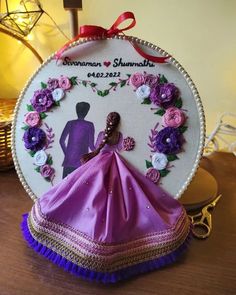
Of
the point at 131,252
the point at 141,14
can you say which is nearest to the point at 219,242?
the point at 131,252

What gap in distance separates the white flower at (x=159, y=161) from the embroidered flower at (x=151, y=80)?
0.09 m

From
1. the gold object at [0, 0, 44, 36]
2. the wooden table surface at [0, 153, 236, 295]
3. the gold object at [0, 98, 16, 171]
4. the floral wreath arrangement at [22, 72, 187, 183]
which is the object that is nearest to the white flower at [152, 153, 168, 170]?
the floral wreath arrangement at [22, 72, 187, 183]

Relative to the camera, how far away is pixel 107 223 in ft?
1.31

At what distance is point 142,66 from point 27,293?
303 mm

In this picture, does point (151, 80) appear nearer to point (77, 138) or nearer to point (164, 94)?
point (164, 94)

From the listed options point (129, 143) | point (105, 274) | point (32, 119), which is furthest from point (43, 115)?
point (105, 274)

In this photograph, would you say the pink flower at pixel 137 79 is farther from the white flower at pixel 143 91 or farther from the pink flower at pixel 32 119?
the pink flower at pixel 32 119

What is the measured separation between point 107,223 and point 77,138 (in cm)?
13

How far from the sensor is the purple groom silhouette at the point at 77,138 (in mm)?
472

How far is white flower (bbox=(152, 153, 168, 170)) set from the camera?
45 cm

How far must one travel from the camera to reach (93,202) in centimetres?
41

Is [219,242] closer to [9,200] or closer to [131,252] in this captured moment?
[131,252]

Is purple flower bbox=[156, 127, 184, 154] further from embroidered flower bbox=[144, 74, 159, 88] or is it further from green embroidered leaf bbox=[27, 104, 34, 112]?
green embroidered leaf bbox=[27, 104, 34, 112]

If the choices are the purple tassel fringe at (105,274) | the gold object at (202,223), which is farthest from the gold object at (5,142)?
the gold object at (202,223)
